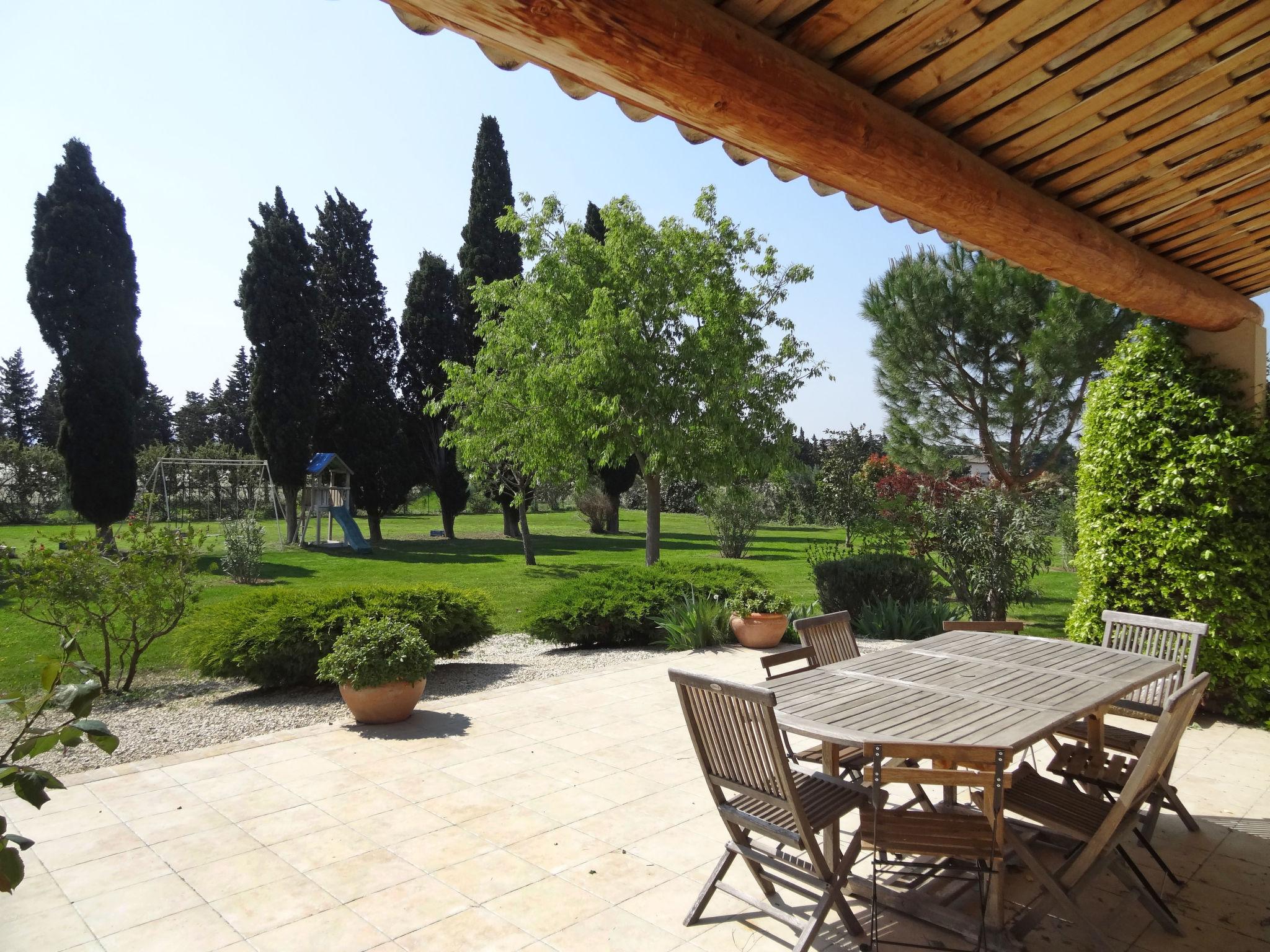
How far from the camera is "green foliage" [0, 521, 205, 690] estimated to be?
21.5 ft

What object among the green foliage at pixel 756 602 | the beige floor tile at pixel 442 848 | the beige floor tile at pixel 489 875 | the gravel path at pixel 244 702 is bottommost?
the gravel path at pixel 244 702

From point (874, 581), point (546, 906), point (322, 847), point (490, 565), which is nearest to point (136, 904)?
point (322, 847)

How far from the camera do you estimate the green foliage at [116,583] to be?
6.55m

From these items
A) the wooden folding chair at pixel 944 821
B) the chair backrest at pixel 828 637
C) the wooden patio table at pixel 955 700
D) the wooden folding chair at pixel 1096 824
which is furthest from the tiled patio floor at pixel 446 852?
the chair backrest at pixel 828 637

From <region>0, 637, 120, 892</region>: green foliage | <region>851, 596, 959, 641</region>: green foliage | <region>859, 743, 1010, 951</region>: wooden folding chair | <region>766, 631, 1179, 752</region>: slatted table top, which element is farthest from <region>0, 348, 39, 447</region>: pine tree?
<region>859, 743, 1010, 951</region>: wooden folding chair

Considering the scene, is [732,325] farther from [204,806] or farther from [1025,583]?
[204,806]

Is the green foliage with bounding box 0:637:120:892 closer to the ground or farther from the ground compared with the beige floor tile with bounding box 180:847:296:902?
farther from the ground

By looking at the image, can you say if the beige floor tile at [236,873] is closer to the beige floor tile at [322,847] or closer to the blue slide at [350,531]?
the beige floor tile at [322,847]

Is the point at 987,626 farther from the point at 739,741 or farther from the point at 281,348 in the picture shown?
the point at 281,348

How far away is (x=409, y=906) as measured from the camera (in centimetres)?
318

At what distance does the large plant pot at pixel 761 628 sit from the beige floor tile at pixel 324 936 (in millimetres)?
6017

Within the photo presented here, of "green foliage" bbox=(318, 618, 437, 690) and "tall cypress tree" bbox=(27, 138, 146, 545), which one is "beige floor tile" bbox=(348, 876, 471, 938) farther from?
"tall cypress tree" bbox=(27, 138, 146, 545)

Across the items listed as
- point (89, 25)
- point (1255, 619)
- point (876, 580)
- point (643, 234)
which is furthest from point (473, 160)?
point (1255, 619)

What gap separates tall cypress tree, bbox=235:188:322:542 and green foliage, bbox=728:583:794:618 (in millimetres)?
15607
